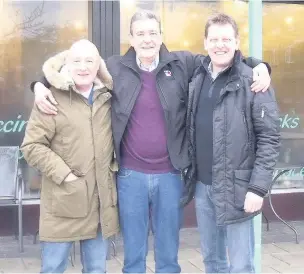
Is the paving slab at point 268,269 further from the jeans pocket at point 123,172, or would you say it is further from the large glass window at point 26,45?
the large glass window at point 26,45

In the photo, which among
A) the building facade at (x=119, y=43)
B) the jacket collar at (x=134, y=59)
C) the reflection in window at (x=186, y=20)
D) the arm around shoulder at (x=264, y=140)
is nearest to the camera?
the arm around shoulder at (x=264, y=140)

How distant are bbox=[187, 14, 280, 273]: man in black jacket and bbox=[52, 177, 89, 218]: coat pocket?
686 mm

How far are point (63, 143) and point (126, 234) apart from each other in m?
0.69

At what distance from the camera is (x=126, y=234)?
3.74 metres

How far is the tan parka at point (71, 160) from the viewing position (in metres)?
3.48

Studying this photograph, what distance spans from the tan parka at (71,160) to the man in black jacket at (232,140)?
557 millimetres

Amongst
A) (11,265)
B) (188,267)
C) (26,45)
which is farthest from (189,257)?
(26,45)

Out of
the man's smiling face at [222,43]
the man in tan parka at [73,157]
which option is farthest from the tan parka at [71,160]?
the man's smiling face at [222,43]

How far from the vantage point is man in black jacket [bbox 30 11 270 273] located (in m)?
3.63

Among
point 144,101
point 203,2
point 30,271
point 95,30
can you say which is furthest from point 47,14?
point 144,101

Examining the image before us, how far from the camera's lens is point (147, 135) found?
3.63 metres

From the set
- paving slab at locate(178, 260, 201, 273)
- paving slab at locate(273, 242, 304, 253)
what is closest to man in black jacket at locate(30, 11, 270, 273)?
paving slab at locate(178, 260, 201, 273)

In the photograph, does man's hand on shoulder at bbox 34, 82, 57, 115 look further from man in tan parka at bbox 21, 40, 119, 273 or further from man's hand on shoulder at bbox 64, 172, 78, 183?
man's hand on shoulder at bbox 64, 172, 78, 183

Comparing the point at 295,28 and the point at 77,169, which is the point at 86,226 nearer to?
the point at 77,169
